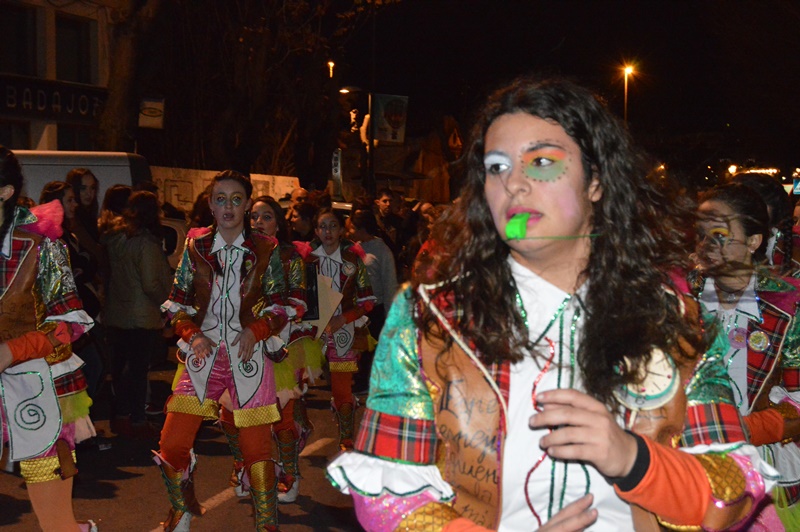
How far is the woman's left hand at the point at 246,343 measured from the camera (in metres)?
5.45

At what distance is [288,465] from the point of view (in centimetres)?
657

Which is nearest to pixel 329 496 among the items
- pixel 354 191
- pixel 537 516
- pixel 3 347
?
pixel 3 347

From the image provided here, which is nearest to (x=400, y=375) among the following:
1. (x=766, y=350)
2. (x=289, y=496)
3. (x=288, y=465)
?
(x=766, y=350)

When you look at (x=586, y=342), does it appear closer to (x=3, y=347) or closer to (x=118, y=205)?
(x=3, y=347)

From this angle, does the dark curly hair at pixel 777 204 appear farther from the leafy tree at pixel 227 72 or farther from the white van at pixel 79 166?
the leafy tree at pixel 227 72

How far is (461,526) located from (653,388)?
51 cm

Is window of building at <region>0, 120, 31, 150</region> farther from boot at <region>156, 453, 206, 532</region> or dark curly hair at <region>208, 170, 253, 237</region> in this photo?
boot at <region>156, 453, 206, 532</region>

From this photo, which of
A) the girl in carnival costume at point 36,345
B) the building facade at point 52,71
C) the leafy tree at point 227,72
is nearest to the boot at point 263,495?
the girl in carnival costume at point 36,345

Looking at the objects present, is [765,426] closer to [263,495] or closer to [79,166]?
[263,495]

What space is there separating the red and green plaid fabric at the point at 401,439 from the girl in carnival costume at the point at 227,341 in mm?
3622

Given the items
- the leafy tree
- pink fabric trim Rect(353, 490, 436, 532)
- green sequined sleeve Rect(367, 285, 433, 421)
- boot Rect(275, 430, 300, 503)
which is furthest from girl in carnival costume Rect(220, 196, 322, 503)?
the leafy tree

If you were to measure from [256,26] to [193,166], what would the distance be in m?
4.51

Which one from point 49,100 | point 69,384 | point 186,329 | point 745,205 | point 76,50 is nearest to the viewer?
point 745,205

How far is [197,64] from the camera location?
27188 millimetres
